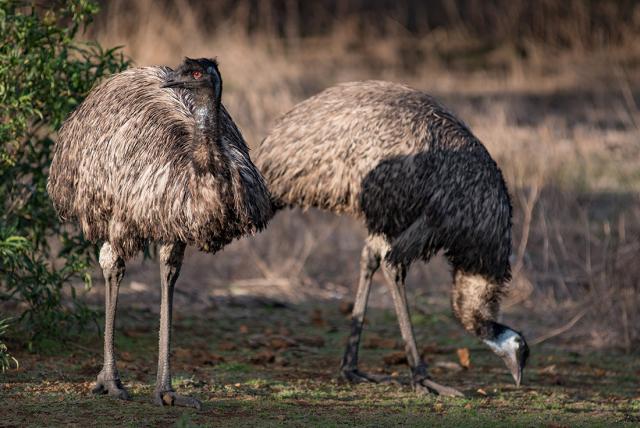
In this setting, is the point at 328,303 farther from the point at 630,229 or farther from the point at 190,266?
the point at 630,229

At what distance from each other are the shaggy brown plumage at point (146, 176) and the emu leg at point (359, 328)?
5.09 feet

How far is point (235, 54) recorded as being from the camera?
55.5 ft

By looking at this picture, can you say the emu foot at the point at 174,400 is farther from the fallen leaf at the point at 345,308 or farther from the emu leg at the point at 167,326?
the fallen leaf at the point at 345,308

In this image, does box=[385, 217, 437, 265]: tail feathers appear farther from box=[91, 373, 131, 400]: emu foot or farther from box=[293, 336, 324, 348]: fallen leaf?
box=[91, 373, 131, 400]: emu foot

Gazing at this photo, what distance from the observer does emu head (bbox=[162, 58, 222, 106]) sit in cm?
635

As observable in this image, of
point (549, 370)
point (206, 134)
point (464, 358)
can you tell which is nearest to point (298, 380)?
point (464, 358)

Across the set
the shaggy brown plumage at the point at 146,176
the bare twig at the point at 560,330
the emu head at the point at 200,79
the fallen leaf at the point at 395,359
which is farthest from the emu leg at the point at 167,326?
the bare twig at the point at 560,330

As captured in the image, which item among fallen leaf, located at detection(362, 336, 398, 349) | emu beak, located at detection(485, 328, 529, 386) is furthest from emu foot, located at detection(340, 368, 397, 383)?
fallen leaf, located at detection(362, 336, 398, 349)

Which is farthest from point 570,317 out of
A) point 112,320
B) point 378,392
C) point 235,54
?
point 235,54

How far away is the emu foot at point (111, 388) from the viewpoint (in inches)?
271

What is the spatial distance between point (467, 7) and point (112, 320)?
15.6 m

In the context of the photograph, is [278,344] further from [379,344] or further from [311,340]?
[379,344]

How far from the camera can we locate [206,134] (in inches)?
248

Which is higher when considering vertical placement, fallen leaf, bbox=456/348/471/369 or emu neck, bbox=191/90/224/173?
emu neck, bbox=191/90/224/173
